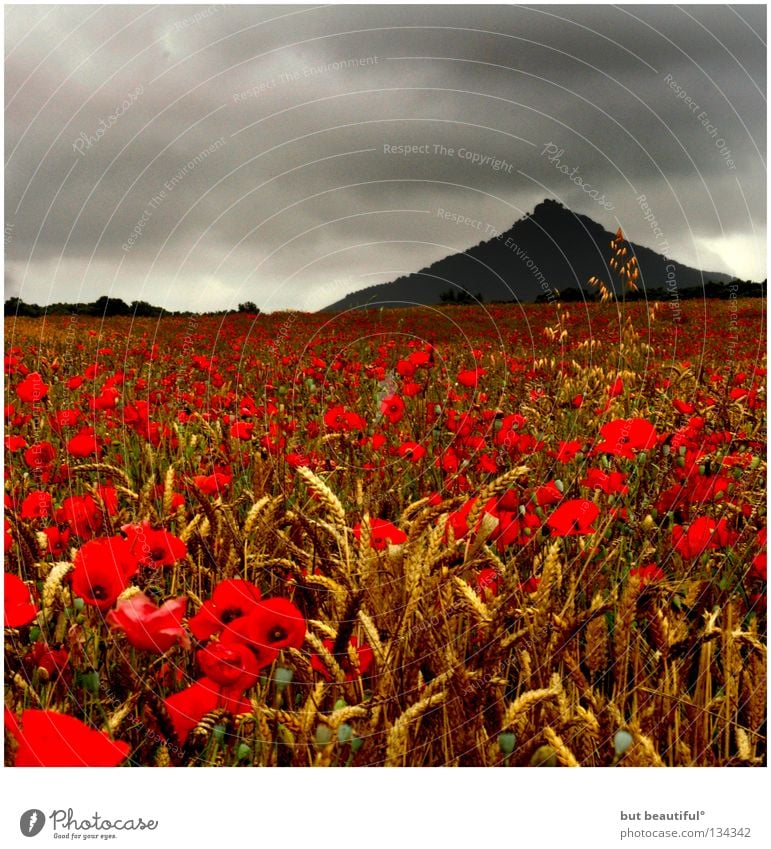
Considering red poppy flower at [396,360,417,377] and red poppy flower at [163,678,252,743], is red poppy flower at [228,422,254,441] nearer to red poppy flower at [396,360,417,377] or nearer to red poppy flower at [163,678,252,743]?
red poppy flower at [396,360,417,377]

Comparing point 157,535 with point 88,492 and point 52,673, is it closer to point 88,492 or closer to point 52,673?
point 52,673

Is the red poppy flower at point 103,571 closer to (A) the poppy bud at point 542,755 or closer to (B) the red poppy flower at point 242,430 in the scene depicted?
(A) the poppy bud at point 542,755

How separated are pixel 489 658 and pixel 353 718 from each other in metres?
0.25

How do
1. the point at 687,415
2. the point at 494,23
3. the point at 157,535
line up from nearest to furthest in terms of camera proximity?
the point at 157,535 < the point at 494,23 < the point at 687,415

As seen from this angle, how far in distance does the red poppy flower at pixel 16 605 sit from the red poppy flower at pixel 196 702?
1.24 feet

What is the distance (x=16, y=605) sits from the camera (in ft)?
4.38

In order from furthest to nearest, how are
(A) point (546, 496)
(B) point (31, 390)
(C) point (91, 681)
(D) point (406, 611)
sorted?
(B) point (31, 390)
(A) point (546, 496)
(C) point (91, 681)
(D) point (406, 611)

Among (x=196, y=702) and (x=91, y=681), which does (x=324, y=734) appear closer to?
(x=196, y=702)

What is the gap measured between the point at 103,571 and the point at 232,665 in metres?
0.38

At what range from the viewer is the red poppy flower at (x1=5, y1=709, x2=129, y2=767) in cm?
106

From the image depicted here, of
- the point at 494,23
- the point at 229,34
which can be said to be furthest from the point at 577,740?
the point at 229,34

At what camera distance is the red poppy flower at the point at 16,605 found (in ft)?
4.35

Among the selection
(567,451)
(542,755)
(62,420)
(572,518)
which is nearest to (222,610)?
(542,755)

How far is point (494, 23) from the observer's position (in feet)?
6.72
